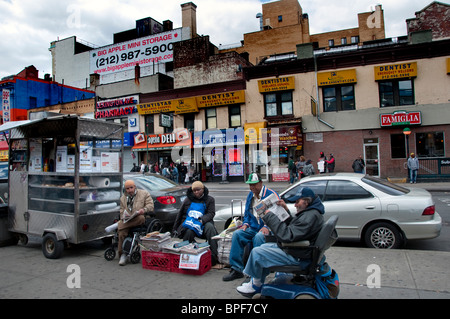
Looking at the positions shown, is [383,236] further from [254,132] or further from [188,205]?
A: [254,132]

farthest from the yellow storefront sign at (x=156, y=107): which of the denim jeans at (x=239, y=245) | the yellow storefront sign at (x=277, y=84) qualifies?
the denim jeans at (x=239, y=245)

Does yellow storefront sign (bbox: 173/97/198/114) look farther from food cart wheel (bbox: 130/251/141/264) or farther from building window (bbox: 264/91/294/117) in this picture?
food cart wheel (bbox: 130/251/141/264)

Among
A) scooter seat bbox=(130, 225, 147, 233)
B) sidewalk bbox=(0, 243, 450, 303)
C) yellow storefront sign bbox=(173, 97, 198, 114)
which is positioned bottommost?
sidewalk bbox=(0, 243, 450, 303)

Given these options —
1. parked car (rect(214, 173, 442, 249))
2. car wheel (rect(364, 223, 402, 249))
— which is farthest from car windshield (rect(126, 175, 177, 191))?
car wheel (rect(364, 223, 402, 249))

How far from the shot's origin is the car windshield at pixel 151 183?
8798 millimetres

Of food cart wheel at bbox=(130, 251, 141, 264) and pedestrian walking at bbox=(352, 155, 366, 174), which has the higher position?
pedestrian walking at bbox=(352, 155, 366, 174)

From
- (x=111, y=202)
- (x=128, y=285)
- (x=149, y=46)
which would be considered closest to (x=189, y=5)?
(x=149, y=46)

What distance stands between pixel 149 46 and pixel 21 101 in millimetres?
15411

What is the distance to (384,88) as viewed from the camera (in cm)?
2142

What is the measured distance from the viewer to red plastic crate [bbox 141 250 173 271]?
532cm

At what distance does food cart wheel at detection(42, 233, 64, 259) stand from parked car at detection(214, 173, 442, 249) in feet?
15.2

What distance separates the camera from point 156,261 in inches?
213

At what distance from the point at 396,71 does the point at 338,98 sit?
12.6ft

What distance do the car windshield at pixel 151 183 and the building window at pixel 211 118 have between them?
16.7 m
